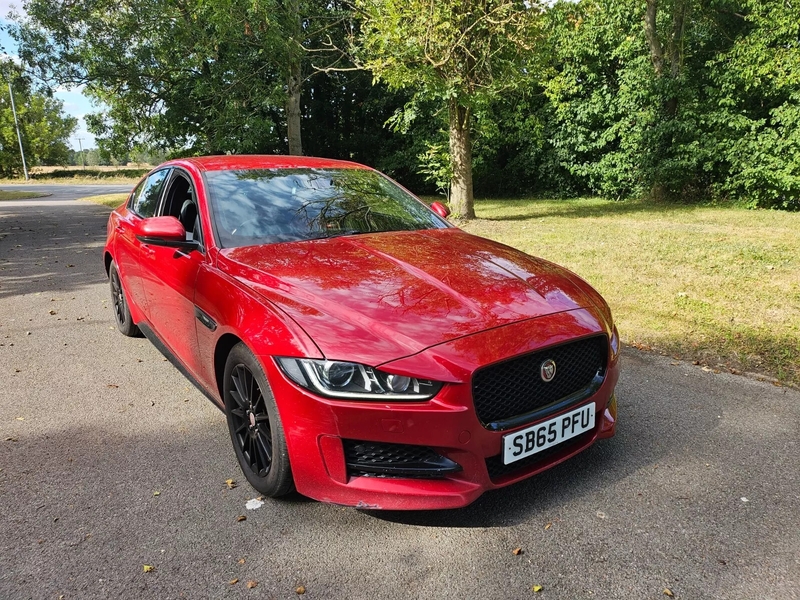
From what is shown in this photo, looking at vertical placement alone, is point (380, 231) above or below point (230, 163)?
below

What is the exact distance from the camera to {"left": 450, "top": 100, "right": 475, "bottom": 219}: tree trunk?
41.0 ft

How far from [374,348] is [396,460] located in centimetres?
46

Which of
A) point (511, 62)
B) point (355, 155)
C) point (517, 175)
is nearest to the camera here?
point (511, 62)

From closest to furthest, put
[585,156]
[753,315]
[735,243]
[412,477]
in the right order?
[412,477] → [753,315] → [735,243] → [585,156]

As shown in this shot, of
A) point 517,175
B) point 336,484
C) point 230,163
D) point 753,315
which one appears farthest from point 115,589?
point 517,175

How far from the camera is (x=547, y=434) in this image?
8.20 ft

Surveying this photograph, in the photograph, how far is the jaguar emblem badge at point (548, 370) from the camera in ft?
8.16

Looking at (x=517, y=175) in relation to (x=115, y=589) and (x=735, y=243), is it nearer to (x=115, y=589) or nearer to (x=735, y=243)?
(x=735, y=243)

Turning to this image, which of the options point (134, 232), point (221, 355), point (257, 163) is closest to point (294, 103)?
point (134, 232)

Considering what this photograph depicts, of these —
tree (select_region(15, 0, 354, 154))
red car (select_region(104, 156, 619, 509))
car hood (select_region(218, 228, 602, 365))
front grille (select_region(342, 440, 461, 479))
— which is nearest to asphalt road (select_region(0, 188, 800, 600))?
red car (select_region(104, 156, 619, 509))

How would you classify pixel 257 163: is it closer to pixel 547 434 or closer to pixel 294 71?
pixel 547 434

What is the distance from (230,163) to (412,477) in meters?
2.60

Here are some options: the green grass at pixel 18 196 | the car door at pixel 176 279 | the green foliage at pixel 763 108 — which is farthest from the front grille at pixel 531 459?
the green grass at pixel 18 196

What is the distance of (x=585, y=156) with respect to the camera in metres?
18.0
